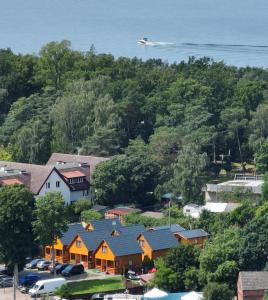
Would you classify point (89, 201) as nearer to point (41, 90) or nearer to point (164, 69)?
point (41, 90)

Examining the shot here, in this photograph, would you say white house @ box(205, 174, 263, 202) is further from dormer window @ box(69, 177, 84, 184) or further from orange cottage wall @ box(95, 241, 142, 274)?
orange cottage wall @ box(95, 241, 142, 274)

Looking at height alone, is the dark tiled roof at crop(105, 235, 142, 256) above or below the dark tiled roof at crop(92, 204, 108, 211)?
below

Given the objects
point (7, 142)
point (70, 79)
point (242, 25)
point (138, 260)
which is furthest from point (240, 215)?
point (242, 25)

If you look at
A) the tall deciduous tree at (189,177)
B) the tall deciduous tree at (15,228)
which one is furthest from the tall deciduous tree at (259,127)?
the tall deciduous tree at (15,228)

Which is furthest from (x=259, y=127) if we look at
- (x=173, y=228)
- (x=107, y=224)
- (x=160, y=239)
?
(x=160, y=239)

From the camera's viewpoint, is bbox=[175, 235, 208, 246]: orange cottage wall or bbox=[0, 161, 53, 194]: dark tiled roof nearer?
bbox=[175, 235, 208, 246]: orange cottage wall

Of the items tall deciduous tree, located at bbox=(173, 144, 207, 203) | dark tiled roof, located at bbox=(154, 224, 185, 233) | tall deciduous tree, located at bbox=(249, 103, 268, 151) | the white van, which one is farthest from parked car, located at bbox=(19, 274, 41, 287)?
tall deciduous tree, located at bbox=(249, 103, 268, 151)
